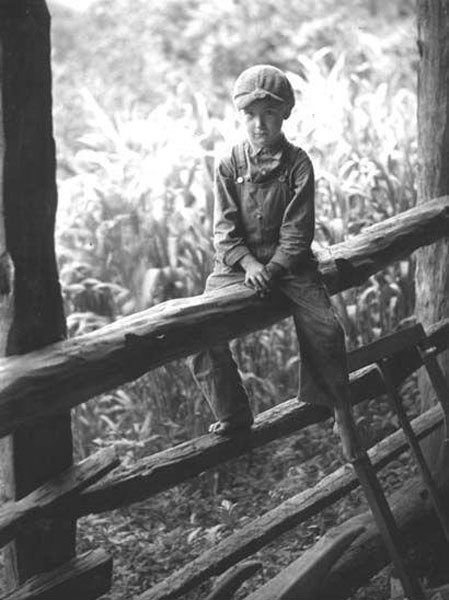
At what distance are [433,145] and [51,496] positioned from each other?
2488 mm

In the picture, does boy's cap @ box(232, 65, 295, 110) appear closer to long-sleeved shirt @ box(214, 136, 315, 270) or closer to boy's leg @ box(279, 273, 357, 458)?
long-sleeved shirt @ box(214, 136, 315, 270)

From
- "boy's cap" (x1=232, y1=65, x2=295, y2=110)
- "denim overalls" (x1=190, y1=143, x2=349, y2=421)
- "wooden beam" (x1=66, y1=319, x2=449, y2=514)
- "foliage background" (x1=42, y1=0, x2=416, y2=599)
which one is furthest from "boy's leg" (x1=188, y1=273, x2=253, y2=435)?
"foliage background" (x1=42, y1=0, x2=416, y2=599)

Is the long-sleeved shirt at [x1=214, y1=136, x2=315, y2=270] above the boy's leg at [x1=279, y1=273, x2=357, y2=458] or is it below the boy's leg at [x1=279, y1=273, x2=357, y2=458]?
above

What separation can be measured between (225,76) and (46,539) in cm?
903

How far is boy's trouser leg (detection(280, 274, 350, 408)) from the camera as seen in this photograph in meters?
3.75

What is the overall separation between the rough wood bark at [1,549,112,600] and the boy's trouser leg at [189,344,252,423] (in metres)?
0.67

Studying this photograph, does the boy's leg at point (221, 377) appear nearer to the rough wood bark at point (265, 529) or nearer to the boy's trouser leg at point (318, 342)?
the boy's trouser leg at point (318, 342)

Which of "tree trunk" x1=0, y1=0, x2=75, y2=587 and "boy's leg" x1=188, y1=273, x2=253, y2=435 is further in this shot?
"boy's leg" x1=188, y1=273, x2=253, y2=435

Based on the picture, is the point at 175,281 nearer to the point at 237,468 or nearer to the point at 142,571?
the point at 237,468

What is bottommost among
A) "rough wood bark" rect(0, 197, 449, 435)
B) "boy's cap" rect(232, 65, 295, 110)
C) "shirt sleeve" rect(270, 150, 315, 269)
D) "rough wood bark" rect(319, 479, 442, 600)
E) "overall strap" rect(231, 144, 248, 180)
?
"rough wood bark" rect(319, 479, 442, 600)

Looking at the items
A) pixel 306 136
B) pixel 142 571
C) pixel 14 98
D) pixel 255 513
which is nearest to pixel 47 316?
pixel 14 98

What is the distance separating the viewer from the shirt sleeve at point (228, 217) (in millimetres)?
3668

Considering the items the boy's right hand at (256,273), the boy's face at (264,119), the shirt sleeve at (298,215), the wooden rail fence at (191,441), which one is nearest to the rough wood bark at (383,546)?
the wooden rail fence at (191,441)

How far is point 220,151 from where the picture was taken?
6.16 meters
